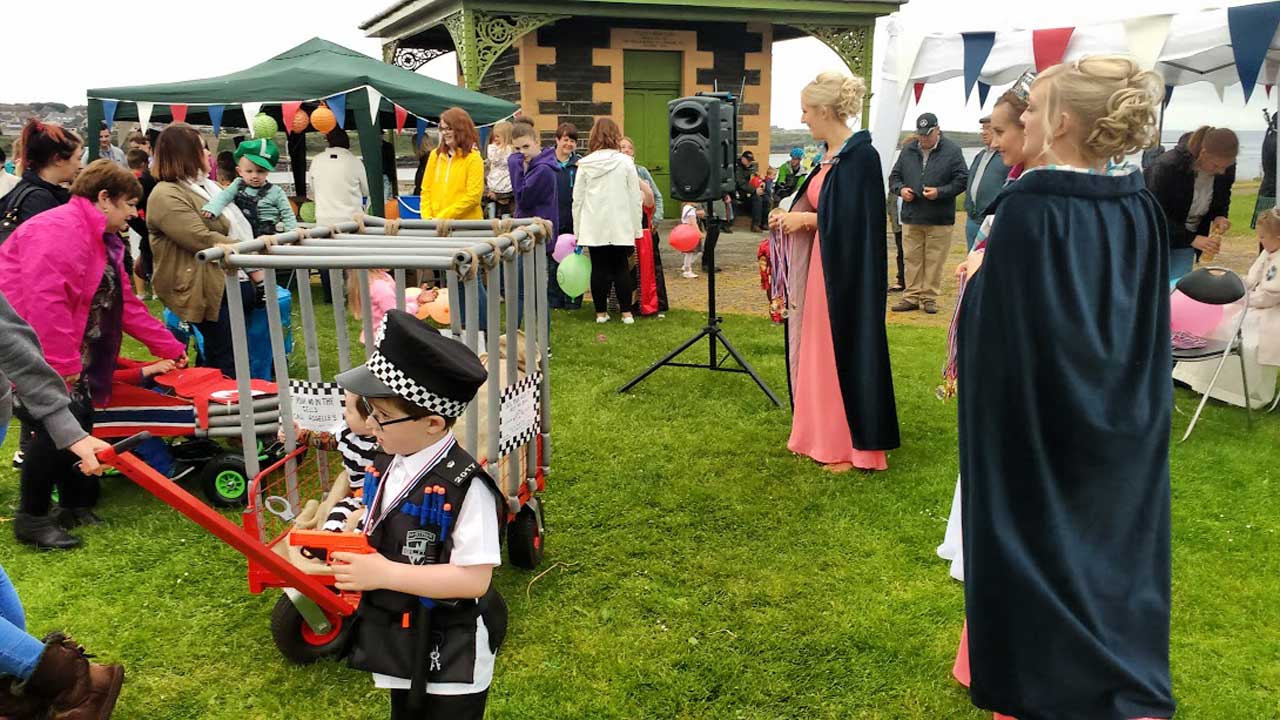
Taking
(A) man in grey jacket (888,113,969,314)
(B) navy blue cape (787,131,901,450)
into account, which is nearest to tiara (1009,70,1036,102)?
(B) navy blue cape (787,131,901,450)

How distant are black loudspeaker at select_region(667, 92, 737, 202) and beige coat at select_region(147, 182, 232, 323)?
8.88 feet

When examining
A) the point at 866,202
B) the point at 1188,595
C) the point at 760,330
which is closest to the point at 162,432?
the point at 866,202

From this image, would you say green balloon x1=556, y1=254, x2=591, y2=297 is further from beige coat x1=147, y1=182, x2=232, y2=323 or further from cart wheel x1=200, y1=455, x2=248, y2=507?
cart wheel x1=200, y1=455, x2=248, y2=507

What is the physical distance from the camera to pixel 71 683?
263 cm

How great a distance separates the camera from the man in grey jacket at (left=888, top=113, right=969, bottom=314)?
889cm

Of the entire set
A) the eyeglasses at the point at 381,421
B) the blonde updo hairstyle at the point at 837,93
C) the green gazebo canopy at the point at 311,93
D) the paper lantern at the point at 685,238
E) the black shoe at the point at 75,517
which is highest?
the green gazebo canopy at the point at 311,93

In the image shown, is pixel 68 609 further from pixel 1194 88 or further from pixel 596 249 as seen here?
pixel 1194 88

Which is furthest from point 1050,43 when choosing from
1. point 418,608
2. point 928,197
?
point 418,608

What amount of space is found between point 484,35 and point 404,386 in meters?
12.5

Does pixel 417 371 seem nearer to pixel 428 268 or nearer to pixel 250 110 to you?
pixel 428 268

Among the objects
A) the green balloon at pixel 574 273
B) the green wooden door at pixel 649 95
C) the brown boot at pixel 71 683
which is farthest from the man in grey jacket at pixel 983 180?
the brown boot at pixel 71 683

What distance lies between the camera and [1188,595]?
360 centimetres

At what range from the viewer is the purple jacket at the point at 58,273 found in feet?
11.8

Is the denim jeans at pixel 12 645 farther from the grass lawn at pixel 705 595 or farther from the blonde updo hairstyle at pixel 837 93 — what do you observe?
the blonde updo hairstyle at pixel 837 93
